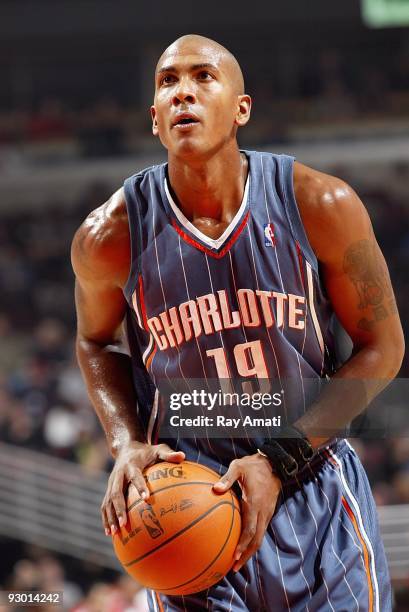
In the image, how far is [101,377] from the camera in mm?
2984

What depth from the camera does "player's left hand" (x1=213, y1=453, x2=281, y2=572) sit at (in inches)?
100

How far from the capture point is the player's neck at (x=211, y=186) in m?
2.73

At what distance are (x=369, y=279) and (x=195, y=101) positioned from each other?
2.23 ft

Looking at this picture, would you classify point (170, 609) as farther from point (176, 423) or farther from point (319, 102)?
point (319, 102)

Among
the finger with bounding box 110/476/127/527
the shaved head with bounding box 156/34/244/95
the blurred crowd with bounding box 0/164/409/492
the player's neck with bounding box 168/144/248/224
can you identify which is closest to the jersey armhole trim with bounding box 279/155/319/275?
the player's neck with bounding box 168/144/248/224

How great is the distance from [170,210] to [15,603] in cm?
167

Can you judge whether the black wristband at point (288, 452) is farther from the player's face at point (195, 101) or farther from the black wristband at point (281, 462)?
the player's face at point (195, 101)

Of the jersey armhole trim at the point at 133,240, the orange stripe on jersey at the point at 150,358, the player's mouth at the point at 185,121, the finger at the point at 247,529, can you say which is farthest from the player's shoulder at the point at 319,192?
the finger at the point at 247,529

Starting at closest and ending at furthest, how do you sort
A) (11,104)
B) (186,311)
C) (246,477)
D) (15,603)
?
(246,477), (186,311), (15,603), (11,104)

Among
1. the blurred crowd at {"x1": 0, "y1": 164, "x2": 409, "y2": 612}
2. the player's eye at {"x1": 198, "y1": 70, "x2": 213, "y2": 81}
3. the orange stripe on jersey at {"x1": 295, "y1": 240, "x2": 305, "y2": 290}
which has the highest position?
the player's eye at {"x1": 198, "y1": 70, "x2": 213, "y2": 81}

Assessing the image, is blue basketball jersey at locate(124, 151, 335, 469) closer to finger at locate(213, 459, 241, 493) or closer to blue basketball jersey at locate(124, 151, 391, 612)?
blue basketball jersey at locate(124, 151, 391, 612)

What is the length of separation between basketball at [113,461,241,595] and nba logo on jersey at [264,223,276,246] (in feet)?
2.16

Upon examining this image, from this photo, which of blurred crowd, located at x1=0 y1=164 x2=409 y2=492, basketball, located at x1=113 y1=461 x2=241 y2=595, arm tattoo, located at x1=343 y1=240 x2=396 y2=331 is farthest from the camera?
blurred crowd, located at x1=0 y1=164 x2=409 y2=492

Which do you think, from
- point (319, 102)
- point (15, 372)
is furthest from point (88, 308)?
point (319, 102)
